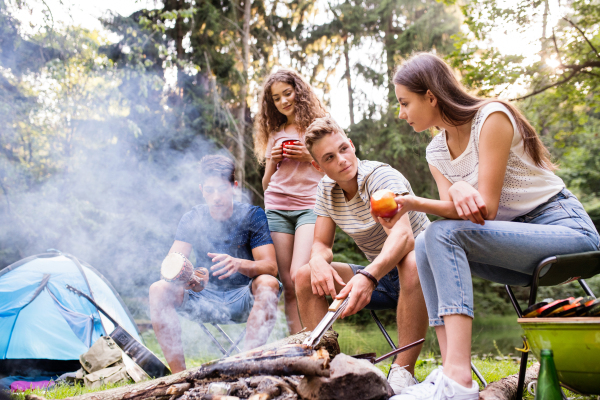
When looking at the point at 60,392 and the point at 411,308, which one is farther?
the point at 60,392

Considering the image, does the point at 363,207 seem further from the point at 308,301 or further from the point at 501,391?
the point at 501,391

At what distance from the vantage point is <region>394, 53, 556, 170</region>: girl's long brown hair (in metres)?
1.64

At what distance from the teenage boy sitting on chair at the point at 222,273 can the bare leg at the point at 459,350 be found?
1.31m

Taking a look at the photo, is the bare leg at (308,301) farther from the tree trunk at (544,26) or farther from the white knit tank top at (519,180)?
the tree trunk at (544,26)

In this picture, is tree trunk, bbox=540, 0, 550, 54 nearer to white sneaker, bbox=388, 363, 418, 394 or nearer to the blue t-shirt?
the blue t-shirt

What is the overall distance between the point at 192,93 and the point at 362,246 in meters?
6.99

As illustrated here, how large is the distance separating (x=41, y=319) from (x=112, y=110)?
5.25m

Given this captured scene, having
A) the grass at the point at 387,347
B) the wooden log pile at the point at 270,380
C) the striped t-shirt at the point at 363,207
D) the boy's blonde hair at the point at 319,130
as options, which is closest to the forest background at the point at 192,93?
the grass at the point at 387,347

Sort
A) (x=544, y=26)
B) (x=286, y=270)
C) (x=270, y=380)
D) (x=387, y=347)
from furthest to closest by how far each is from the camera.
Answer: (x=387, y=347) < (x=544, y=26) < (x=286, y=270) < (x=270, y=380)

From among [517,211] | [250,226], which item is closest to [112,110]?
[250,226]

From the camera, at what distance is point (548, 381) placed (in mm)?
1222

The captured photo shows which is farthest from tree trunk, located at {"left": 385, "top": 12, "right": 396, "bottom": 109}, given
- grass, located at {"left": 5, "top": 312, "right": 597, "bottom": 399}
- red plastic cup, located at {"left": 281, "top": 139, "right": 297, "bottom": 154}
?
red plastic cup, located at {"left": 281, "top": 139, "right": 297, "bottom": 154}

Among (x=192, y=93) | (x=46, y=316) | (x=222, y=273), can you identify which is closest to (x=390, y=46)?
(x=192, y=93)

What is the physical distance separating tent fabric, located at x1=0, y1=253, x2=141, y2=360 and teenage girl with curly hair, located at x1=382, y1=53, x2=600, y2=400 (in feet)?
9.91
